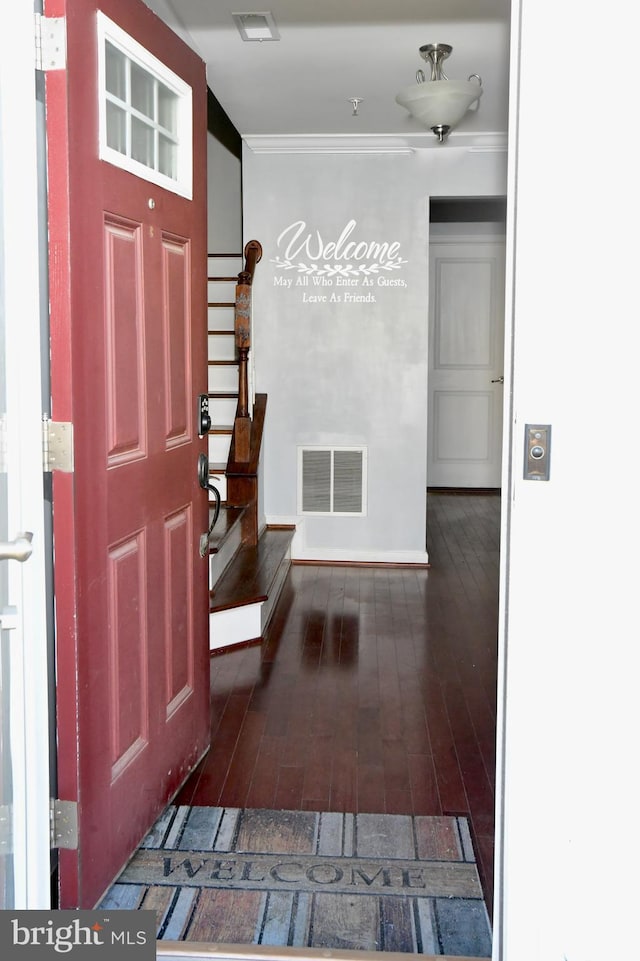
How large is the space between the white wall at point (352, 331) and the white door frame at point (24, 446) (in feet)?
13.5

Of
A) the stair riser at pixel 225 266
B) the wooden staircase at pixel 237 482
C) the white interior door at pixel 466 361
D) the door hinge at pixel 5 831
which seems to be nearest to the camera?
the door hinge at pixel 5 831

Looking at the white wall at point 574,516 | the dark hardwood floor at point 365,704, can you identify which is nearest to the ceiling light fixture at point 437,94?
the dark hardwood floor at point 365,704

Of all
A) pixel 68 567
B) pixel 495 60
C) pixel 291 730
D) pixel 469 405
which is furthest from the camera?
pixel 469 405

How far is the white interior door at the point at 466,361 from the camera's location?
29.5 feet

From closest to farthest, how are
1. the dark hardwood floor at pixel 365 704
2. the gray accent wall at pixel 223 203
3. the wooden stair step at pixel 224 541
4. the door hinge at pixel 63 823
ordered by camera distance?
the door hinge at pixel 63 823
the dark hardwood floor at pixel 365 704
the wooden stair step at pixel 224 541
the gray accent wall at pixel 223 203

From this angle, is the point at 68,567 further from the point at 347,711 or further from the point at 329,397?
the point at 329,397

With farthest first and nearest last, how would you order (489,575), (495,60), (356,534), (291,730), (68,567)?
(356,534) < (489,575) < (495,60) < (291,730) < (68,567)

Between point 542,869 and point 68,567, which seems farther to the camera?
point 68,567

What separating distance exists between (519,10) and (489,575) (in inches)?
177

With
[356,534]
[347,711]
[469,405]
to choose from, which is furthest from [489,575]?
[469,405]

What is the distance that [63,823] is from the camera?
2.04 m

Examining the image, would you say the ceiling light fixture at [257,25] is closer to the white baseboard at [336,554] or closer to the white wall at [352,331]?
the white wall at [352,331]

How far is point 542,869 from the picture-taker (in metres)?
1.62

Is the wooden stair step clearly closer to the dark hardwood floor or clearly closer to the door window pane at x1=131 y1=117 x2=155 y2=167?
the dark hardwood floor
